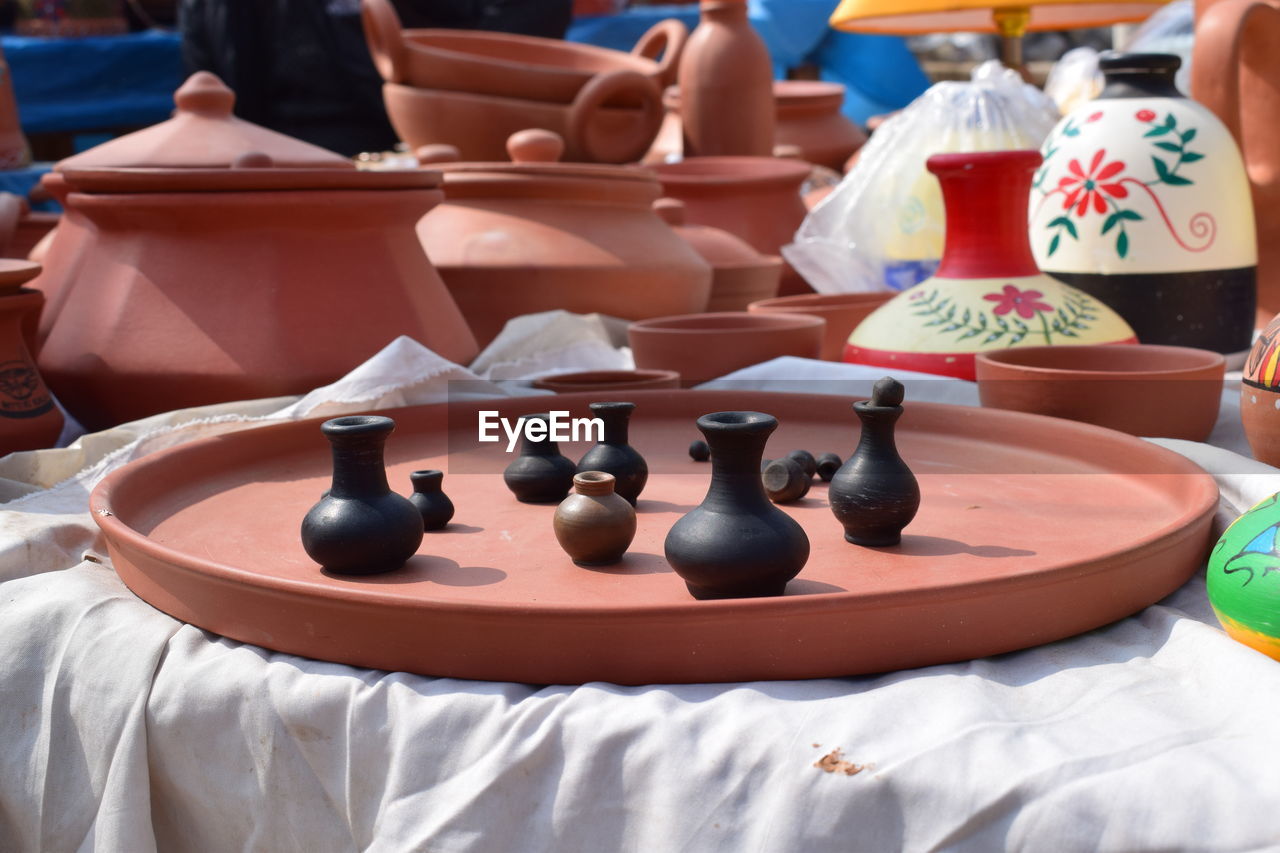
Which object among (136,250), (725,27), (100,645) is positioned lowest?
(100,645)

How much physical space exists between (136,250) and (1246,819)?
3.52 ft

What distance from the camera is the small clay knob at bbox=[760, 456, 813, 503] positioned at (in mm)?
819

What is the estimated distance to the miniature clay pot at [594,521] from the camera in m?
0.67

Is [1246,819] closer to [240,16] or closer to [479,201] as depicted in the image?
[479,201]

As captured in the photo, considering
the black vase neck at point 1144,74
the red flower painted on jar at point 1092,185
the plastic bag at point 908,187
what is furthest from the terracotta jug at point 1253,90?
the plastic bag at point 908,187

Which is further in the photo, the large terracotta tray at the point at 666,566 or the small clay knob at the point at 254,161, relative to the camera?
the small clay knob at the point at 254,161

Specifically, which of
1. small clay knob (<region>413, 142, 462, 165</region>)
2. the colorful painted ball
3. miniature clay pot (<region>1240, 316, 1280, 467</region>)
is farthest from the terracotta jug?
small clay knob (<region>413, 142, 462, 165</region>)

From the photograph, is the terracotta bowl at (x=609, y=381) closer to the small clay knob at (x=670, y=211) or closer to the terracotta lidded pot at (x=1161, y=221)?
the terracotta lidded pot at (x=1161, y=221)

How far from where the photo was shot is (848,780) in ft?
1.61

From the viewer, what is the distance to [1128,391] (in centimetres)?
96

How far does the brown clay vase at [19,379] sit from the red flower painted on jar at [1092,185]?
1086mm

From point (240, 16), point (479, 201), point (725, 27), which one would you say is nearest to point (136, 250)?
point (479, 201)

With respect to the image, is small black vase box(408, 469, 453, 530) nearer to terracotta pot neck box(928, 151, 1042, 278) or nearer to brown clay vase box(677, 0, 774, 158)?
terracotta pot neck box(928, 151, 1042, 278)

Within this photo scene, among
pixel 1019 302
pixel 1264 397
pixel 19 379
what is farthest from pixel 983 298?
pixel 19 379
